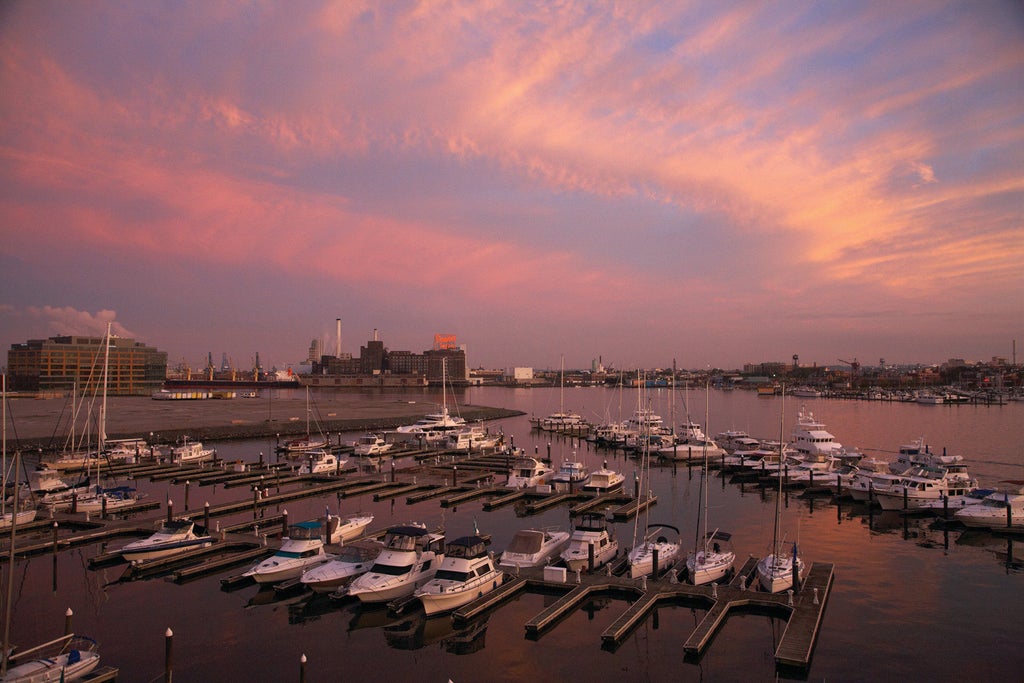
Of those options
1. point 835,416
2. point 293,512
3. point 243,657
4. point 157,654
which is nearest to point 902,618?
point 243,657

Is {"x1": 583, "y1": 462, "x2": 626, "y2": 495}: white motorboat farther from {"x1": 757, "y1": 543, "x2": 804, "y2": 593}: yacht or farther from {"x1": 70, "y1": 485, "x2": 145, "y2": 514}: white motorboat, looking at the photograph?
{"x1": 70, "y1": 485, "x2": 145, "y2": 514}: white motorboat

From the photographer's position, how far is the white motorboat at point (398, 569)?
22766mm

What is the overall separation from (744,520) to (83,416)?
90340mm

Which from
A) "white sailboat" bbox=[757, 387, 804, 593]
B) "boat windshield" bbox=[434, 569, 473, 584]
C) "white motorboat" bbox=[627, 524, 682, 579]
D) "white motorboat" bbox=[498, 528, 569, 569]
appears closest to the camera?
"boat windshield" bbox=[434, 569, 473, 584]

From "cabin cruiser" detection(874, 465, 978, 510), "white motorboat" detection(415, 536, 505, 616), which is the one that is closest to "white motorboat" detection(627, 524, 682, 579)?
"white motorboat" detection(415, 536, 505, 616)

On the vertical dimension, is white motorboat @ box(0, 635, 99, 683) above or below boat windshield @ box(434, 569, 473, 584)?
below

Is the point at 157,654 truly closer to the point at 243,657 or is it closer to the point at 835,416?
the point at 243,657

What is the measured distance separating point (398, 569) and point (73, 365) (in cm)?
18321

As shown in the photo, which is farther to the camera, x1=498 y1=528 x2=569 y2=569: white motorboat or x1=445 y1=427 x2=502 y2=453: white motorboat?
x1=445 y1=427 x2=502 y2=453: white motorboat

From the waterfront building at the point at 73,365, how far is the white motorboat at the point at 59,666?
558 ft

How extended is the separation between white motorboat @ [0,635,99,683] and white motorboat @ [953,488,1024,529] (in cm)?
3863

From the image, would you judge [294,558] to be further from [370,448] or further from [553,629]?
[370,448]

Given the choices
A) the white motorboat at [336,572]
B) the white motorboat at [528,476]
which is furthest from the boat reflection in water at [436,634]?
the white motorboat at [528,476]

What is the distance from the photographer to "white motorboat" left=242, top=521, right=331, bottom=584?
2478cm
